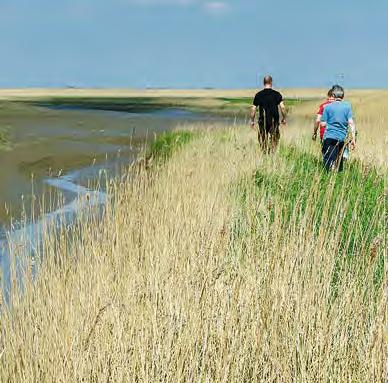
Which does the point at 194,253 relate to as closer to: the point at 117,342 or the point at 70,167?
the point at 117,342

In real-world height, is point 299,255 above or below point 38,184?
above

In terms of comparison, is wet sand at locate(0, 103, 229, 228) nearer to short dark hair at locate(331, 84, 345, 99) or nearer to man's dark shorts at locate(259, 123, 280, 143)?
man's dark shorts at locate(259, 123, 280, 143)

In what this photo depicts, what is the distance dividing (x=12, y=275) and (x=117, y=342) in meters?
0.97

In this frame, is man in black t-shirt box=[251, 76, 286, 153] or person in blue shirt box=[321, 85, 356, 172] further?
man in black t-shirt box=[251, 76, 286, 153]

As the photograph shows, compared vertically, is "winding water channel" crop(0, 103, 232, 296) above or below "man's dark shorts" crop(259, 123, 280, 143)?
below

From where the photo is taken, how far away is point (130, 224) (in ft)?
19.3

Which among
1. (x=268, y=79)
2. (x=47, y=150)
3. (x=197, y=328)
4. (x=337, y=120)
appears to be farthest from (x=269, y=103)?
(x=47, y=150)

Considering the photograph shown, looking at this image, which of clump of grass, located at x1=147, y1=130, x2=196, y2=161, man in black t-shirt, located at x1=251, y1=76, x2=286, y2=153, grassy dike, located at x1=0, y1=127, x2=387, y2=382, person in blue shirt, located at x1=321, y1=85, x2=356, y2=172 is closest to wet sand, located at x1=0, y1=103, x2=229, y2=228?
clump of grass, located at x1=147, y1=130, x2=196, y2=161

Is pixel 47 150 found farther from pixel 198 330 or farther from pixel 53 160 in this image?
pixel 198 330

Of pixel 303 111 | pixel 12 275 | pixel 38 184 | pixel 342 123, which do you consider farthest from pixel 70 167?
pixel 303 111

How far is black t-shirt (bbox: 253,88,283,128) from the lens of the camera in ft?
41.0

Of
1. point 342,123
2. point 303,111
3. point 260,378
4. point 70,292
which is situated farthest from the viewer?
point 303,111

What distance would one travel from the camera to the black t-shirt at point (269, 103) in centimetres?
1248

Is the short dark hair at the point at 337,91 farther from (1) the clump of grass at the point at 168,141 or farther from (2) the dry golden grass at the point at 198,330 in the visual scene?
(1) the clump of grass at the point at 168,141
